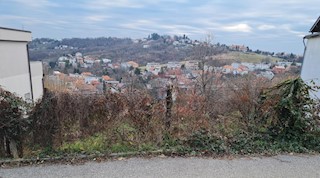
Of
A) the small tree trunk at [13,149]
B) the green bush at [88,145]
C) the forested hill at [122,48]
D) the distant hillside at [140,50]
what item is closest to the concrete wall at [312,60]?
the distant hillside at [140,50]

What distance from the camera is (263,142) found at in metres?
5.35

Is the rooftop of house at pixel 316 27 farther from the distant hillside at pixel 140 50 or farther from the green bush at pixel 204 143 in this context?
the green bush at pixel 204 143

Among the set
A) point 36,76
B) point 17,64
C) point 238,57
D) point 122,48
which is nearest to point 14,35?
point 17,64

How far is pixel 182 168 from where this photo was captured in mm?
4316

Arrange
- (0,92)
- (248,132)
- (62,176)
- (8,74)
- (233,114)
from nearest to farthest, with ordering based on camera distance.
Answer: (62,176) < (0,92) < (248,132) < (233,114) < (8,74)

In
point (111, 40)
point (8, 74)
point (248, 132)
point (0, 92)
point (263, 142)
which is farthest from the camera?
point (111, 40)

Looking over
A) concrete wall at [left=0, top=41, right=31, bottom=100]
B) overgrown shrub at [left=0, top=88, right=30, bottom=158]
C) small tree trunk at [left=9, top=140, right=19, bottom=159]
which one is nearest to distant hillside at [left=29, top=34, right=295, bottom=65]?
concrete wall at [left=0, top=41, right=31, bottom=100]

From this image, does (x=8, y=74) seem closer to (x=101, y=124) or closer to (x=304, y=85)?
(x=101, y=124)

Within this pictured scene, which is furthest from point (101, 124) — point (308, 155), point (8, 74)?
point (8, 74)

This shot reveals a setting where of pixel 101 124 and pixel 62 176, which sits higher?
pixel 101 124

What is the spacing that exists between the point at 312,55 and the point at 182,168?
1239 centimetres

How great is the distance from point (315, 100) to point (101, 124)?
4549mm

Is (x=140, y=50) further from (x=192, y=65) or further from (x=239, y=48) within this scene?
(x=192, y=65)

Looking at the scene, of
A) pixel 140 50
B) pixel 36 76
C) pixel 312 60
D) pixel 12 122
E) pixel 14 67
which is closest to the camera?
pixel 12 122
